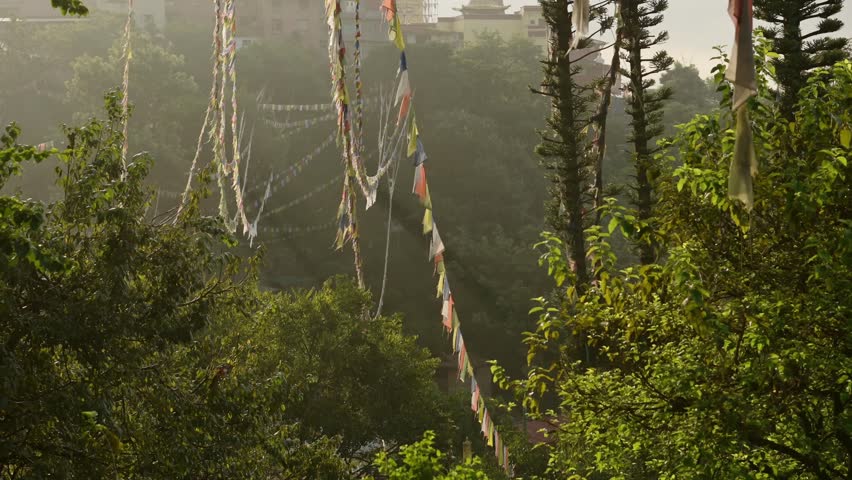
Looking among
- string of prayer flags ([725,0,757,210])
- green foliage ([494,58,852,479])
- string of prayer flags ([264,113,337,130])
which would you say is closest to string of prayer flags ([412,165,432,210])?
green foliage ([494,58,852,479])

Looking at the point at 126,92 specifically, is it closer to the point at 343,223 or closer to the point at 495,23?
the point at 343,223

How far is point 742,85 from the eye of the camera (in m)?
4.11

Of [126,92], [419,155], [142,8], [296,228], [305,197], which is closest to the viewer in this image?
[419,155]

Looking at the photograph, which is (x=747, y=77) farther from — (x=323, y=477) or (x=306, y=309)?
(x=306, y=309)

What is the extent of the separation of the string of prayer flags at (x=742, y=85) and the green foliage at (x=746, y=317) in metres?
6.04

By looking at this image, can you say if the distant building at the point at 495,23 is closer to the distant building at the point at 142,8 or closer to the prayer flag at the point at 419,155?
the distant building at the point at 142,8

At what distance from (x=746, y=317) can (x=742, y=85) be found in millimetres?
7220

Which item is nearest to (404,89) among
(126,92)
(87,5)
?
(126,92)

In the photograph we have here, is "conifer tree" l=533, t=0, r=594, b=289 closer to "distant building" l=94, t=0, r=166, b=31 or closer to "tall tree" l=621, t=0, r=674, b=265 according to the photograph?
"tall tree" l=621, t=0, r=674, b=265

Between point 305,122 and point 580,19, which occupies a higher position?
point 580,19

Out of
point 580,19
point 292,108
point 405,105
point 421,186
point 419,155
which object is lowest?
point 292,108

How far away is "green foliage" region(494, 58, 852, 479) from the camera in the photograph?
425 inches

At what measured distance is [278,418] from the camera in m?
14.7

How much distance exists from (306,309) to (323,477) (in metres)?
15.2
